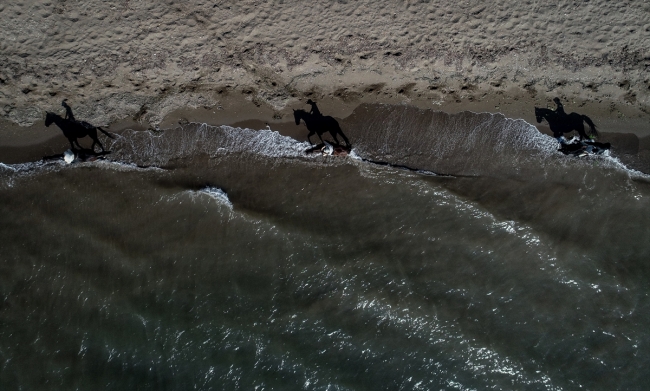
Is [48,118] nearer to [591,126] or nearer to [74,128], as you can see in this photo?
[74,128]

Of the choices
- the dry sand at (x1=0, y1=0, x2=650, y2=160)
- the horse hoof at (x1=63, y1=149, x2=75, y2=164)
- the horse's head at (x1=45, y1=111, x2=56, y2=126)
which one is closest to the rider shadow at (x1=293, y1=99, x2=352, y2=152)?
the dry sand at (x1=0, y1=0, x2=650, y2=160)

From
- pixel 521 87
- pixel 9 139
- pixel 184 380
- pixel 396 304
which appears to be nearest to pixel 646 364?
pixel 396 304

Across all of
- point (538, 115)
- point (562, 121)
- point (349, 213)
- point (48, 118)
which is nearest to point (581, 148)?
point (562, 121)

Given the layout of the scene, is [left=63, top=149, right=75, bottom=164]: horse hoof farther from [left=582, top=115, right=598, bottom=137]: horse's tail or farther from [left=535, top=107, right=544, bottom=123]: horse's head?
[left=582, top=115, right=598, bottom=137]: horse's tail

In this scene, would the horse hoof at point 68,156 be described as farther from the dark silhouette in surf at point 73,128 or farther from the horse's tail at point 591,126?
the horse's tail at point 591,126

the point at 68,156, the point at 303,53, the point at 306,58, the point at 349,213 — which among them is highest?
the point at 303,53

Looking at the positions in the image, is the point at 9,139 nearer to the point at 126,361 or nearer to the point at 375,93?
the point at 126,361
